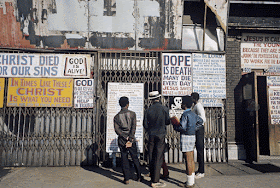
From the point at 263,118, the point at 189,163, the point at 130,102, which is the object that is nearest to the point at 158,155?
the point at 189,163

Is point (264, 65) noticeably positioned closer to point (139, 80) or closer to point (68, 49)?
point (139, 80)

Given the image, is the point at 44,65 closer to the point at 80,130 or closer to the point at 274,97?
the point at 80,130

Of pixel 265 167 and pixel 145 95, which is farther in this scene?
pixel 145 95

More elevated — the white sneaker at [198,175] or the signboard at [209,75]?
the signboard at [209,75]

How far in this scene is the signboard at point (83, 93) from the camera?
680cm

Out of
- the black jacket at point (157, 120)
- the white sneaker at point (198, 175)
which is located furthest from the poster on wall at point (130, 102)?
the white sneaker at point (198, 175)

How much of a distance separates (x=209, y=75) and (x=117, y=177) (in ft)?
14.1

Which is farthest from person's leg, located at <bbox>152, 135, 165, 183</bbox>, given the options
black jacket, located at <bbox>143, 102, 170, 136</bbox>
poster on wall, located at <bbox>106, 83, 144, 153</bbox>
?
poster on wall, located at <bbox>106, 83, 144, 153</bbox>

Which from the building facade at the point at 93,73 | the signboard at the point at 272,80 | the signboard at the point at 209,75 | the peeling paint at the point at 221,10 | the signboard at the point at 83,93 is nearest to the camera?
the building facade at the point at 93,73

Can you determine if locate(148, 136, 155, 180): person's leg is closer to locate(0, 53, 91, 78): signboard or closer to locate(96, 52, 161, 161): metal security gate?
locate(96, 52, 161, 161): metal security gate

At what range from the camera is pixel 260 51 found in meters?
7.95

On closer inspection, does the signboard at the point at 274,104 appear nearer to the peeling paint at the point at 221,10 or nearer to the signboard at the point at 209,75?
the signboard at the point at 209,75

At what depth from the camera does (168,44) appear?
283 inches

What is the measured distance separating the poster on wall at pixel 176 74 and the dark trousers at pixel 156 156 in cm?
235
